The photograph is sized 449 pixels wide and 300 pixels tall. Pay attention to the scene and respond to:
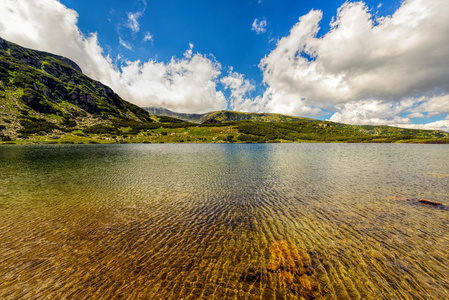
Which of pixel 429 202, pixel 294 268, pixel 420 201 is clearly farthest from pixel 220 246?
pixel 429 202

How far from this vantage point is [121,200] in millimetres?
23672

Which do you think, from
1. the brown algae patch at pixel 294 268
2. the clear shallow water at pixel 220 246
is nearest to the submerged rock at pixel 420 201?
the clear shallow water at pixel 220 246

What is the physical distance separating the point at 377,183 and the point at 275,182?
18.6 metres

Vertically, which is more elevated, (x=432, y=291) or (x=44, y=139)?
(x=432, y=291)

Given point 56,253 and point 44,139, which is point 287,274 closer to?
point 56,253

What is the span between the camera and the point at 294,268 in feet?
36.3

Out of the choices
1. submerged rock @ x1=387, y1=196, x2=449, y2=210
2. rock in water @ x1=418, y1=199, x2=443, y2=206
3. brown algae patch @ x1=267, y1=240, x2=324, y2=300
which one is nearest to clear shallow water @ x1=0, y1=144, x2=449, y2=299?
brown algae patch @ x1=267, y1=240, x2=324, y2=300

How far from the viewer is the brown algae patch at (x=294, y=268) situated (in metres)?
9.45

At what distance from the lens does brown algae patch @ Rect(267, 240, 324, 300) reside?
9445 mm

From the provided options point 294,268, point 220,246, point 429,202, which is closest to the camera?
point 294,268

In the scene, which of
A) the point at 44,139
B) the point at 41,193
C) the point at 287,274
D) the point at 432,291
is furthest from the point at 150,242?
the point at 44,139

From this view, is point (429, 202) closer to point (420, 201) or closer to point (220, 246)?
point (420, 201)

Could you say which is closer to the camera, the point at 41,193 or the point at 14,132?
the point at 41,193

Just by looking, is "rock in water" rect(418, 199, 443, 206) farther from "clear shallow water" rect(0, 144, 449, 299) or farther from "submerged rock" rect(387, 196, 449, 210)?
"clear shallow water" rect(0, 144, 449, 299)
